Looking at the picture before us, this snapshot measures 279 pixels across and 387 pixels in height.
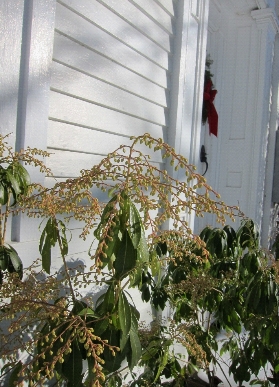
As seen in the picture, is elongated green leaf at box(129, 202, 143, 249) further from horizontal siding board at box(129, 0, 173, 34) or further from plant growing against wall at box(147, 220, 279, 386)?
horizontal siding board at box(129, 0, 173, 34)

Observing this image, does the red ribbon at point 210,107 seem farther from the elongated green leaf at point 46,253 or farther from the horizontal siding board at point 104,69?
the elongated green leaf at point 46,253

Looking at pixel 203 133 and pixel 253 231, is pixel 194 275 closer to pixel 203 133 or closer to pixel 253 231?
pixel 253 231

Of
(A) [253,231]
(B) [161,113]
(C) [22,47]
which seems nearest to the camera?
(C) [22,47]

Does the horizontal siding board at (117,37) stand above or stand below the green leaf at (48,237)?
above

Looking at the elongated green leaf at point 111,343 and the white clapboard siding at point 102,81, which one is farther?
the white clapboard siding at point 102,81

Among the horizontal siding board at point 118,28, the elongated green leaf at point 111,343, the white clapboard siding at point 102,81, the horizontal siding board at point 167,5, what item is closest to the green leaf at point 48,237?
the elongated green leaf at point 111,343

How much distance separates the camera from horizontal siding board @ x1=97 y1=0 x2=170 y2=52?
2.40 m

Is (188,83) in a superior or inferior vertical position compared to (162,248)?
superior

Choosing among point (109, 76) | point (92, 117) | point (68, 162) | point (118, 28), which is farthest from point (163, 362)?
point (118, 28)

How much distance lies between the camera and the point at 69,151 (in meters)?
2.15

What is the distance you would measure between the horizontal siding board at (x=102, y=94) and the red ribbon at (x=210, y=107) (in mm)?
1305

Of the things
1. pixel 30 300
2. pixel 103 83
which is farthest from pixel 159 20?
pixel 30 300

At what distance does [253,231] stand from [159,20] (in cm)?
141

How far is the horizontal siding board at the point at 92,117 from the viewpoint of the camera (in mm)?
2053
